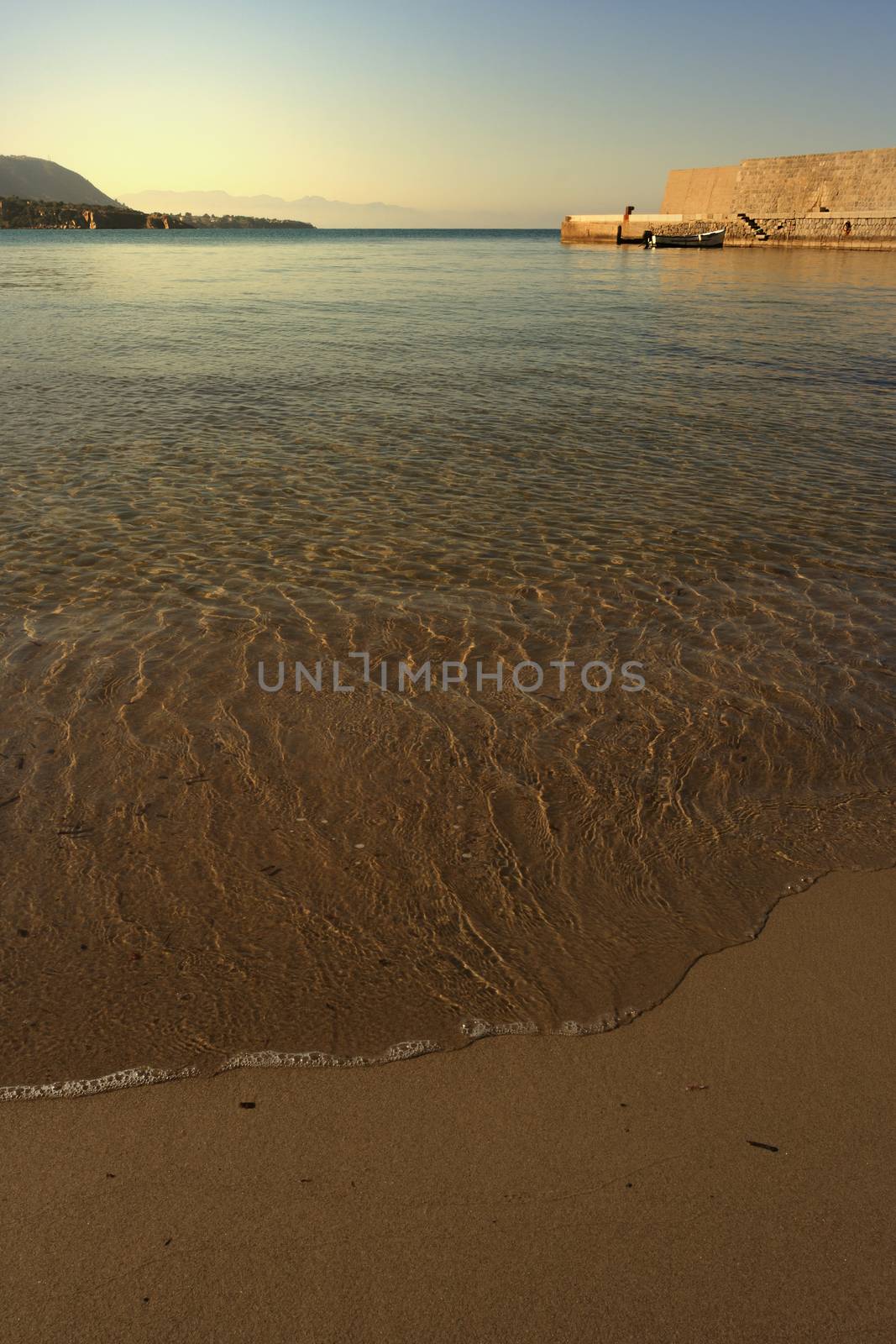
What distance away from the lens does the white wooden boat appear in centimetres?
6059

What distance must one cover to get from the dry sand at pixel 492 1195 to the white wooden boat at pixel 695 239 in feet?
222

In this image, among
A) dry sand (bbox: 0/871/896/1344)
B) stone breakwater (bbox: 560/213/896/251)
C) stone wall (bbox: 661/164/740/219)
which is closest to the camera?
dry sand (bbox: 0/871/896/1344)

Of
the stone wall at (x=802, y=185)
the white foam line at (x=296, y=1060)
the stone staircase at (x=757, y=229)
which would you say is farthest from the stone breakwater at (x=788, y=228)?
the white foam line at (x=296, y=1060)

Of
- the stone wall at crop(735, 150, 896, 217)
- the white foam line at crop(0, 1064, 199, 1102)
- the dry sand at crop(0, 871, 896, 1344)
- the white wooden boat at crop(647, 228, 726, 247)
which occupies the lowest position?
the white foam line at crop(0, 1064, 199, 1102)

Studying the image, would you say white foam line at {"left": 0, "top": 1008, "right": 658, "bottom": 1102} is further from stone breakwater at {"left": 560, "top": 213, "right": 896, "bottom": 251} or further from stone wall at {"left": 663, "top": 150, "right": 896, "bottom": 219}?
stone wall at {"left": 663, "top": 150, "right": 896, "bottom": 219}

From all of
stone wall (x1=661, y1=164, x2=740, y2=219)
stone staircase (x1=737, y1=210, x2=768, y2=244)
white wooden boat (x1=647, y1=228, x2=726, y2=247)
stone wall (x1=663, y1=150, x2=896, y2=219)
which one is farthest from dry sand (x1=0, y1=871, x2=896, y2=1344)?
stone wall (x1=661, y1=164, x2=740, y2=219)

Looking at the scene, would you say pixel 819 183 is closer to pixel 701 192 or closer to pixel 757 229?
pixel 757 229

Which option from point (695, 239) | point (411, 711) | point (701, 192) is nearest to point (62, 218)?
point (701, 192)

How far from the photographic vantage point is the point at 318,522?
7254 mm

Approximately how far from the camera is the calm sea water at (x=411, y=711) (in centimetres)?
295

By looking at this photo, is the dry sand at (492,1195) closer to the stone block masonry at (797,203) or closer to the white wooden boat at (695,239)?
the stone block masonry at (797,203)

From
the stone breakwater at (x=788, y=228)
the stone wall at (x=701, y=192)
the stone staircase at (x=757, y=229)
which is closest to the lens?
the stone breakwater at (x=788, y=228)

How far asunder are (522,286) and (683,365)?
758 inches

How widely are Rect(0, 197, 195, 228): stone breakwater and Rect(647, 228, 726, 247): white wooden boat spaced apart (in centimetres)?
11945
